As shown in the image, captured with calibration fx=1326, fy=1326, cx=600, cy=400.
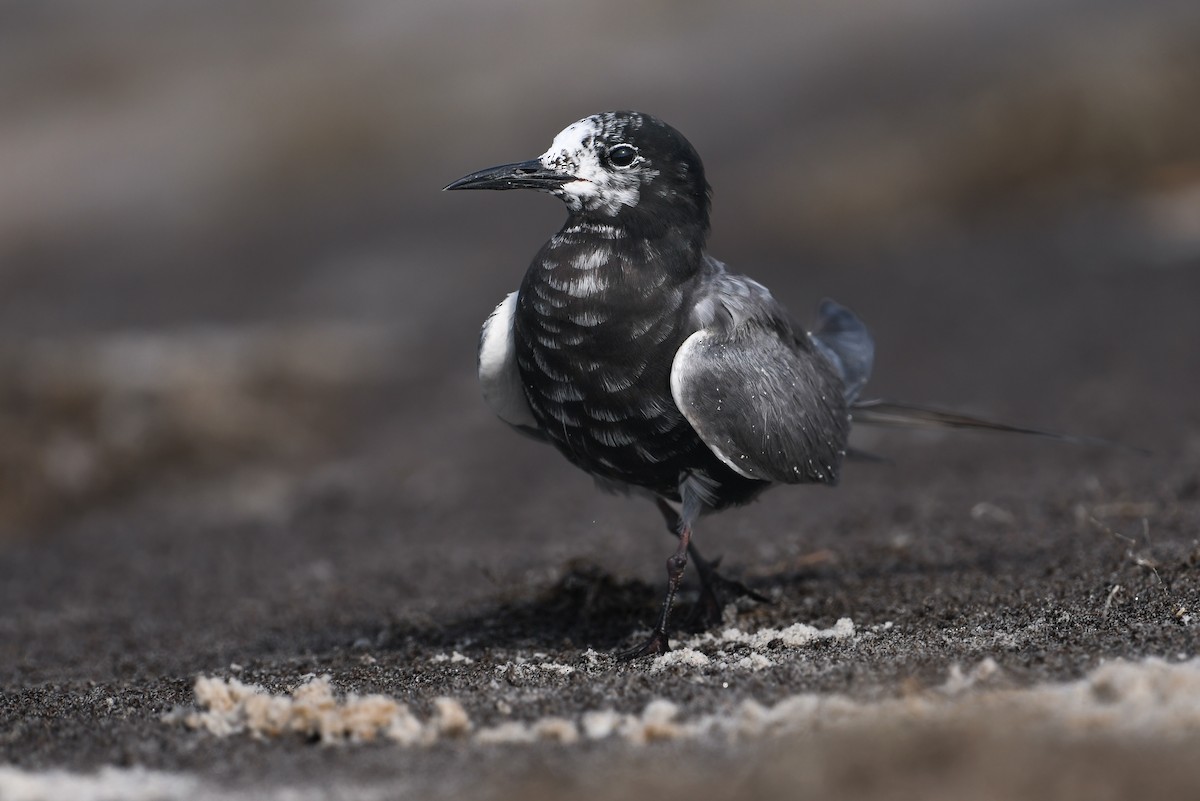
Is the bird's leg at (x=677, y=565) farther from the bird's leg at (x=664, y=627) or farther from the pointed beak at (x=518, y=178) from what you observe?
the pointed beak at (x=518, y=178)

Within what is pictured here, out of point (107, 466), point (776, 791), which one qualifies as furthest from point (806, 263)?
point (776, 791)

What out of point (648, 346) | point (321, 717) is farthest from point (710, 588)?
point (321, 717)

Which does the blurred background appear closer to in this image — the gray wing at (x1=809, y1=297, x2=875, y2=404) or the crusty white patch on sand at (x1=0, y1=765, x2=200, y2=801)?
the gray wing at (x1=809, y1=297, x2=875, y2=404)

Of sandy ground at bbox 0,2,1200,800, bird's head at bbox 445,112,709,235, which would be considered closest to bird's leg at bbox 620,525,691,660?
sandy ground at bbox 0,2,1200,800

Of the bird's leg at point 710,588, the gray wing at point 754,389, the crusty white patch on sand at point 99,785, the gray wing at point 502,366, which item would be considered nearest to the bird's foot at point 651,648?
the bird's leg at point 710,588

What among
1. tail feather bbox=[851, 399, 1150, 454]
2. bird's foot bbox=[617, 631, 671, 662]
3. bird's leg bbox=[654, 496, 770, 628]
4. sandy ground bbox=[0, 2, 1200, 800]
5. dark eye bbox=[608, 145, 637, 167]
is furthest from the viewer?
tail feather bbox=[851, 399, 1150, 454]

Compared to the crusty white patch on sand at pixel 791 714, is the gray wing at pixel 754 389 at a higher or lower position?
higher
